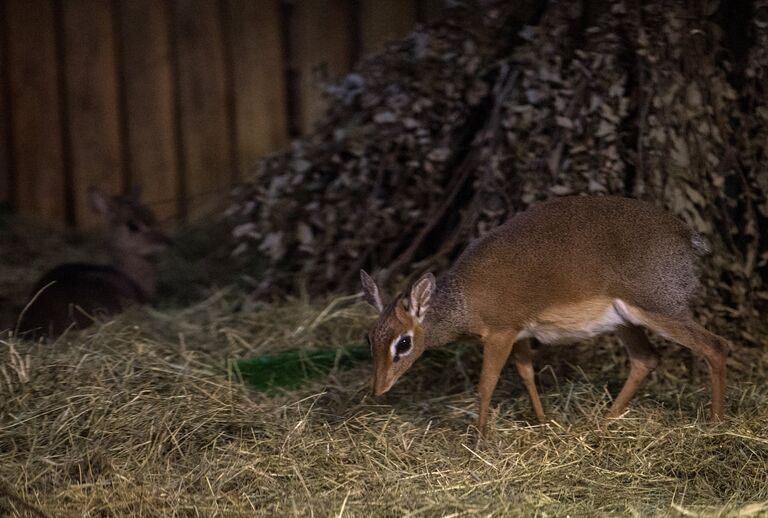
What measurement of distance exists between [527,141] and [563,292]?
125 centimetres

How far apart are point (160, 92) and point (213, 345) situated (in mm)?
3158

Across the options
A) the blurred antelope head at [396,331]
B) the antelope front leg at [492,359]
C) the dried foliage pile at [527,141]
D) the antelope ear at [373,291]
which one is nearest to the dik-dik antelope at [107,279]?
the dried foliage pile at [527,141]

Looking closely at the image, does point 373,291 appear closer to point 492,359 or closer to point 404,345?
point 404,345

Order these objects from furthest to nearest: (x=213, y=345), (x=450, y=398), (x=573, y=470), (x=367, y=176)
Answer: (x=367, y=176), (x=213, y=345), (x=450, y=398), (x=573, y=470)

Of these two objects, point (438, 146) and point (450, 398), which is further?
point (438, 146)

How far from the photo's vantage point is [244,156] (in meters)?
8.73

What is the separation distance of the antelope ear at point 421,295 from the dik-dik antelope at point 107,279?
1.96 m

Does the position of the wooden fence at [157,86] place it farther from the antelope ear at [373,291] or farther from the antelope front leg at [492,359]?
the antelope front leg at [492,359]

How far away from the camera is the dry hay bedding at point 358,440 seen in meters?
4.19

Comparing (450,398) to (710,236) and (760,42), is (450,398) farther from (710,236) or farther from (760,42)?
(760,42)

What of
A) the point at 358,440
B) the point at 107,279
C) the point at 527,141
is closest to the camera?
the point at 358,440

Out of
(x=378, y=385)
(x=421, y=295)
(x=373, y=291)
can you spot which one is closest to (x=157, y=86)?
(x=373, y=291)

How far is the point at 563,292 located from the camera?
498cm

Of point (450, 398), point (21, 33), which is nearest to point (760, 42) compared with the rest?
point (450, 398)
